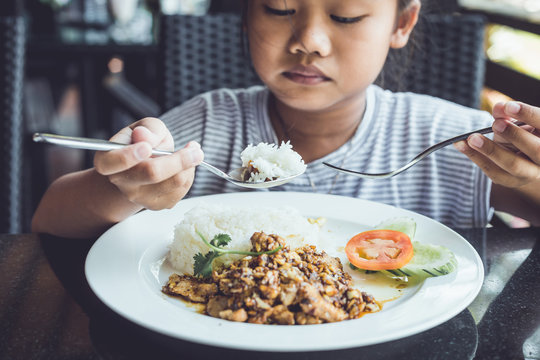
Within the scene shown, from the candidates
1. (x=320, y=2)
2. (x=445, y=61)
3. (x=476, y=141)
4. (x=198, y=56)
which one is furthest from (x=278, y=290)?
(x=445, y=61)

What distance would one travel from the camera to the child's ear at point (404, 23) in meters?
1.52

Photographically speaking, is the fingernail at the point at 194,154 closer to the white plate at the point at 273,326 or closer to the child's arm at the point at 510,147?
the white plate at the point at 273,326

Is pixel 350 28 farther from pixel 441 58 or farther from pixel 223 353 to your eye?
pixel 223 353

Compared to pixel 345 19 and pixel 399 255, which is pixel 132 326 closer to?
pixel 399 255

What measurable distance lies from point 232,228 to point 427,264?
39 centimetres

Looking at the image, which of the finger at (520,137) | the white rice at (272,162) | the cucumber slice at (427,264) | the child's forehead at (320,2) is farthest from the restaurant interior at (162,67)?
the child's forehead at (320,2)

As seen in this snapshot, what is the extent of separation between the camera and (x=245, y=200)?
1.28 metres

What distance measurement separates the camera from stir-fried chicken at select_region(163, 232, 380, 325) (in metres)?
0.78

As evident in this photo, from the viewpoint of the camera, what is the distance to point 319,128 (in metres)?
1.61

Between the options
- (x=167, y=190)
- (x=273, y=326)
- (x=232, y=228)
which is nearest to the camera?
(x=273, y=326)

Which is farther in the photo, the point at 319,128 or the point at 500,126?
the point at 319,128

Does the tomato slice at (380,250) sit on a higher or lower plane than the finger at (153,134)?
lower

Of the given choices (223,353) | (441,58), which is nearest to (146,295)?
(223,353)

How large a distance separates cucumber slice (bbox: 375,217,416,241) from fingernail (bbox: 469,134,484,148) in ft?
0.64
